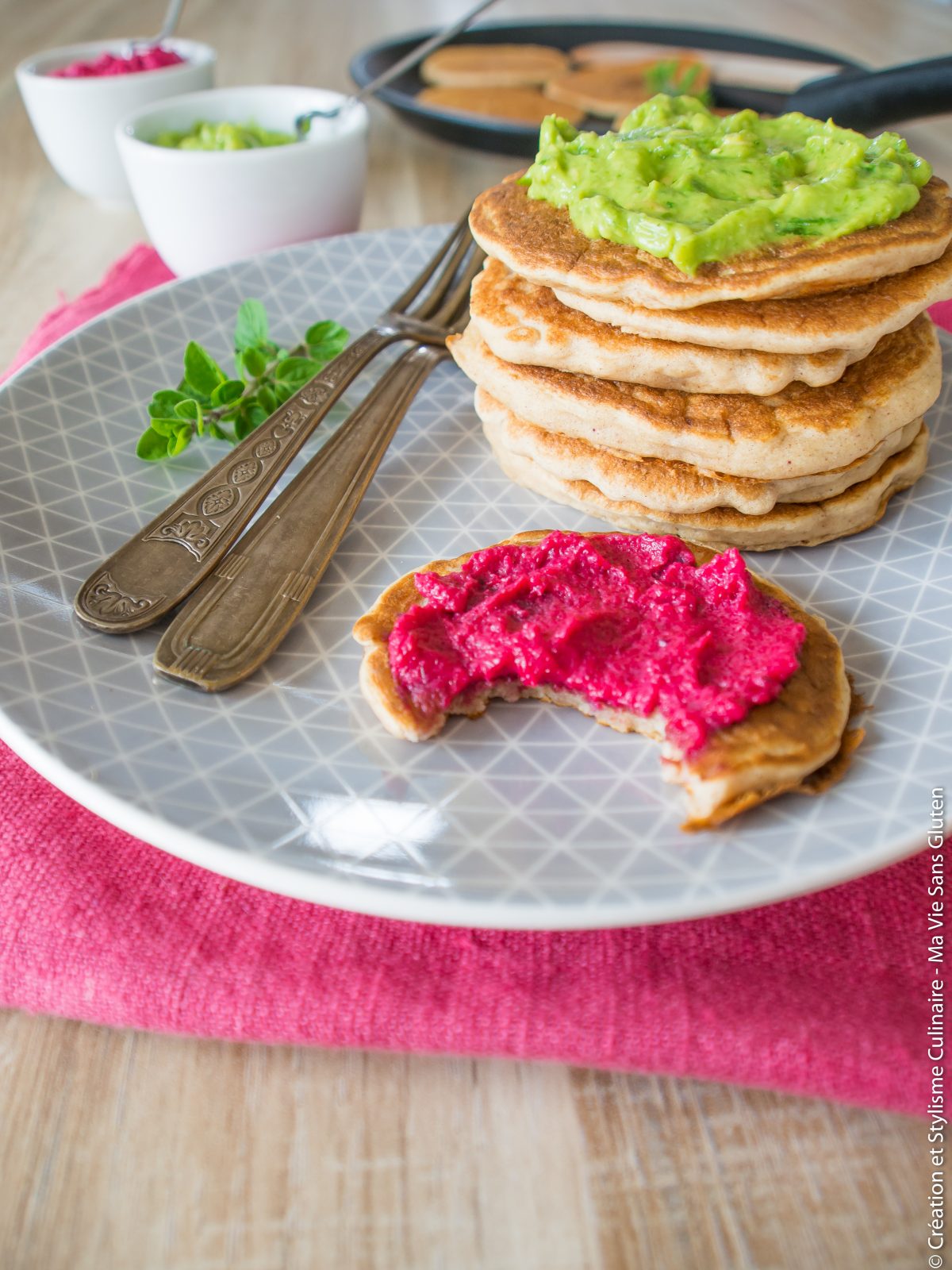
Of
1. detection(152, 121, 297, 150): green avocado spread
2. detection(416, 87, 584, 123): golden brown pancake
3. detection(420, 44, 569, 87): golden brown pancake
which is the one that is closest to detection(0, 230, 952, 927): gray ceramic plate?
detection(152, 121, 297, 150): green avocado spread

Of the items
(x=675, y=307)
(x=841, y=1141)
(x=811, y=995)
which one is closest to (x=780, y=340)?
(x=675, y=307)

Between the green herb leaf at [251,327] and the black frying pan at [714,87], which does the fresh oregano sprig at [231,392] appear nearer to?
the green herb leaf at [251,327]

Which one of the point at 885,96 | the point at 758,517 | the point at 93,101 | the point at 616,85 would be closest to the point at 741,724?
the point at 758,517

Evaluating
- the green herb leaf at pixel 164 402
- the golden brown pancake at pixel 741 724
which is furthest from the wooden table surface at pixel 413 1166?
the green herb leaf at pixel 164 402

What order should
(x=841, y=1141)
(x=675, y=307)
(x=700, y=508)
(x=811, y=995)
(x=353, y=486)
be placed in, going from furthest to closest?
(x=353, y=486)
(x=700, y=508)
(x=675, y=307)
(x=811, y=995)
(x=841, y=1141)

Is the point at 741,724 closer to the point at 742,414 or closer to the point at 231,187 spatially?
the point at 742,414

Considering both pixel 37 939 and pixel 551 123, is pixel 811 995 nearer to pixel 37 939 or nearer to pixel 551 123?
pixel 37 939
